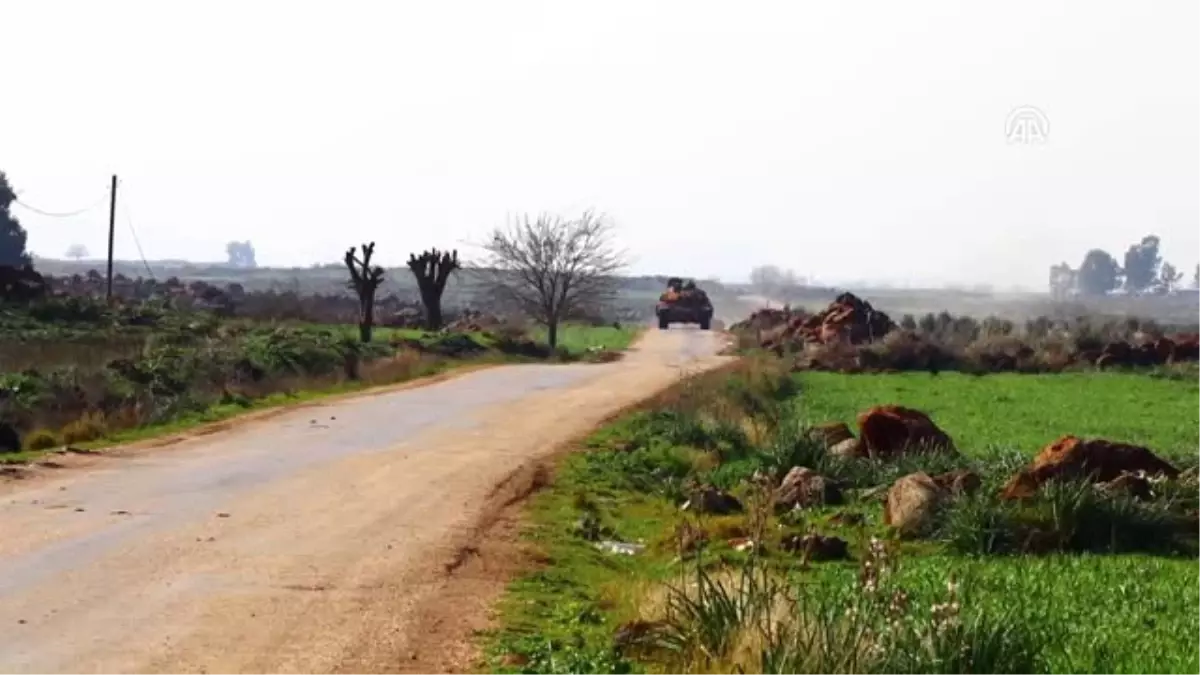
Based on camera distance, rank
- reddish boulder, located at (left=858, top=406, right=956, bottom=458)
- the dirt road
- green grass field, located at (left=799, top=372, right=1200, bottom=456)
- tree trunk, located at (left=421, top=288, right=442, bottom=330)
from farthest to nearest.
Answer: tree trunk, located at (left=421, top=288, right=442, bottom=330), green grass field, located at (left=799, top=372, right=1200, bottom=456), reddish boulder, located at (left=858, top=406, right=956, bottom=458), the dirt road

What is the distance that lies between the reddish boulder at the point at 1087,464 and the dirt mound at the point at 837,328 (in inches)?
1673

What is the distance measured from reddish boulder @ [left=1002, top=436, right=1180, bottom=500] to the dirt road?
19.4 ft

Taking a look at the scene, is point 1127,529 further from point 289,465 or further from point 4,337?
point 4,337

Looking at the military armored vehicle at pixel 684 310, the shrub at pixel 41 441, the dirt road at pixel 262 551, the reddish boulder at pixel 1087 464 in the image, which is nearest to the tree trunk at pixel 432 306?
the military armored vehicle at pixel 684 310

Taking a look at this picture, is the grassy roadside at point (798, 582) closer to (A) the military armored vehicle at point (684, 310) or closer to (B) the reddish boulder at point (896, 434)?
(B) the reddish boulder at point (896, 434)

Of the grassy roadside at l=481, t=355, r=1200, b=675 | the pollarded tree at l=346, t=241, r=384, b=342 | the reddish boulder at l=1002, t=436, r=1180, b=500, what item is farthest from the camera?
the pollarded tree at l=346, t=241, r=384, b=342

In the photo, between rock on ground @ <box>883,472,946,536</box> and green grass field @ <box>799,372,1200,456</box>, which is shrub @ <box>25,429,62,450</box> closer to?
rock on ground @ <box>883,472,946,536</box>

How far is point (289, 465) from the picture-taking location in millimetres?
21141

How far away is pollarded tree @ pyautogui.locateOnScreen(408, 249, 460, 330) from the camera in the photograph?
73438 millimetres

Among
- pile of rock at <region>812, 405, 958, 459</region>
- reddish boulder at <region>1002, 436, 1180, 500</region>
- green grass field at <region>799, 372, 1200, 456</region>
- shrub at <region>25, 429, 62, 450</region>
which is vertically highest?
reddish boulder at <region>1002, 436, 1180, 500</region>

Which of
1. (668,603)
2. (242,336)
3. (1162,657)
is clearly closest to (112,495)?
(668,603)

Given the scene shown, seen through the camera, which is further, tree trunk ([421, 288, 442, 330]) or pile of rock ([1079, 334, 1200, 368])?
tree trunk ([421, 288, 442, 330])

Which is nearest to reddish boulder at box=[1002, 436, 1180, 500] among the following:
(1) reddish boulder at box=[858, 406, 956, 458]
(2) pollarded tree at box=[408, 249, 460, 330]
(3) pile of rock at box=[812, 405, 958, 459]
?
(3) pile of rock at box=[812, 405, 958, 459]

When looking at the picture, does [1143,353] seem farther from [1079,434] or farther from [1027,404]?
[1079,434]
